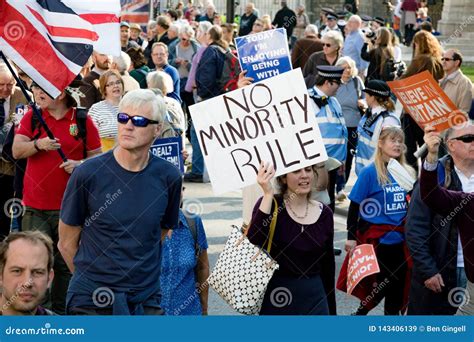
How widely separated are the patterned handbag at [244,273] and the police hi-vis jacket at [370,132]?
525 centimetres

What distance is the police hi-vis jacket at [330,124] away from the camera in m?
11.6

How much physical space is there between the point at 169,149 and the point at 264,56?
12.2 feet

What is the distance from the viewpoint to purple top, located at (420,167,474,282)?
728cm

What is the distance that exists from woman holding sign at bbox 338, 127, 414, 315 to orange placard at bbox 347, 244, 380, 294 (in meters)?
0.47

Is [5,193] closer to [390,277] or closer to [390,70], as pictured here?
[390,277]
